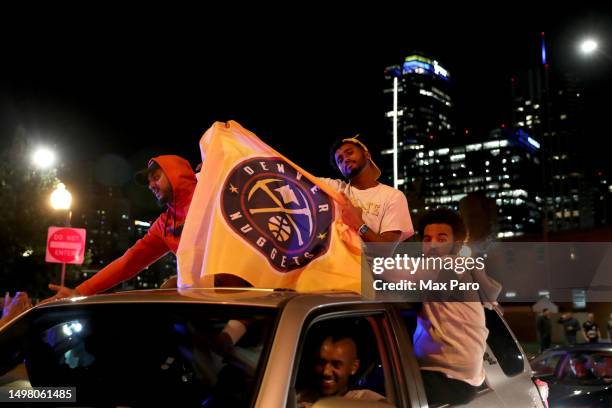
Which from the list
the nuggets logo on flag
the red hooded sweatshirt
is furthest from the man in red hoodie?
the nuggets logo on flag

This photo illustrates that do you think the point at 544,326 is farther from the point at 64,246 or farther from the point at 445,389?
the point at 445,389

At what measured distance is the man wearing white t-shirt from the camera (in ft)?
12.9

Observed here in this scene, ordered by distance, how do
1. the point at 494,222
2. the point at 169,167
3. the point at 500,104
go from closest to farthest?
the point at 169,167 < the point at 494,222 < the point at 500,104

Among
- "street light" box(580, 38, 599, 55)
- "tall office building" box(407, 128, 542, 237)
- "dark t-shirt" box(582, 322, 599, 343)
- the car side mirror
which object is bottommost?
"dark t-shirt" box(582, 322, 599, 343)

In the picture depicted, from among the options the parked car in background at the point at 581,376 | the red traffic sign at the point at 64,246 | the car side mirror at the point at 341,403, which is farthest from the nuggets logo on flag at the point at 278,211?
the red traffic sign at the point at 64,246

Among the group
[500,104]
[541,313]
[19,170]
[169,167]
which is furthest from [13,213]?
[500,104]

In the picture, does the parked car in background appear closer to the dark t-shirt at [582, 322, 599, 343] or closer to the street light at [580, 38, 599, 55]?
the street light at [580, 38, 599, 55]

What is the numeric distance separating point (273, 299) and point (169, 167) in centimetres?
170

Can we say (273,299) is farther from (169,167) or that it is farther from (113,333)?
(169,167)

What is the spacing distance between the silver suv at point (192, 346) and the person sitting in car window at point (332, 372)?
0.07 m

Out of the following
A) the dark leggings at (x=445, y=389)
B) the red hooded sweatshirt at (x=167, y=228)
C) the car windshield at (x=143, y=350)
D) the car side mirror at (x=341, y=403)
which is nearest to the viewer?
the car side mirror at (x=341, y=403)

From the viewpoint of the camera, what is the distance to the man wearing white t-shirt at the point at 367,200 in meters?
3.92

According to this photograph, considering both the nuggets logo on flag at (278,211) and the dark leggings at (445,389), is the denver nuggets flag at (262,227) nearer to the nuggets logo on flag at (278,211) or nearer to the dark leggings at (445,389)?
the nuggets logo on flag at (278,211)

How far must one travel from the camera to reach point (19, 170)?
1192 inches
